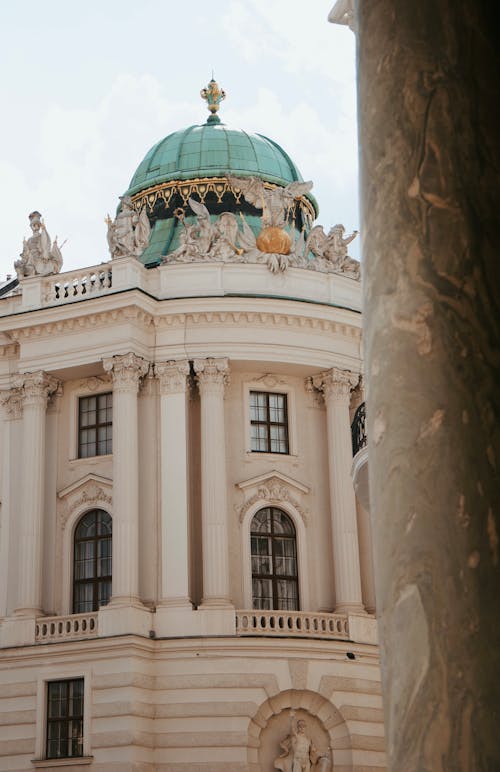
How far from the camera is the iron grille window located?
3334 cm

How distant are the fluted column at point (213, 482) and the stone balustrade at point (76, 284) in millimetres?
3809

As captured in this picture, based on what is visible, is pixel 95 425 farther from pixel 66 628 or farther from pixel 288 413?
pixel 66 628

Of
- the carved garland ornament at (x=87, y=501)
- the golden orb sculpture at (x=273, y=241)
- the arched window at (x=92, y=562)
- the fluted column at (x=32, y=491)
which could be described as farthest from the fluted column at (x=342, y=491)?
the fluted column at (x=32, y=491)

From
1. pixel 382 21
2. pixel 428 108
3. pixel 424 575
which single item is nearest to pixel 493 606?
pixel 424 575

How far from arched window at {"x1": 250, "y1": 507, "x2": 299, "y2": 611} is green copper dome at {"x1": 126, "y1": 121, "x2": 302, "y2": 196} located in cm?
1189

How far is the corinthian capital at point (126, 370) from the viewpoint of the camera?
1421 inches

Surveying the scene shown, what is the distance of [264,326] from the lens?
1467 inches

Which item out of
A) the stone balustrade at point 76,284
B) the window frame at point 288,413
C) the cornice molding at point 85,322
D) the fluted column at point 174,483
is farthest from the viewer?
the stone balustrade at point 76,284

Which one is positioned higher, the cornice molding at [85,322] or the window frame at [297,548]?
the cornice molding at [85,322]

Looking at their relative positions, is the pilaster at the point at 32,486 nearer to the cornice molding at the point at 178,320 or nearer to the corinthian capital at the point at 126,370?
the cornice molding at the point at 178,320

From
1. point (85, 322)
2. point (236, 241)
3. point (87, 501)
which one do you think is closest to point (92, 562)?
point (87, 501)

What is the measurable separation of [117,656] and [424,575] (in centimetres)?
2940

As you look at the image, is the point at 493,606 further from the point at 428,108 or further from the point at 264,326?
the point at 264,326

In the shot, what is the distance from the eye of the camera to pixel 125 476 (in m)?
35.2
